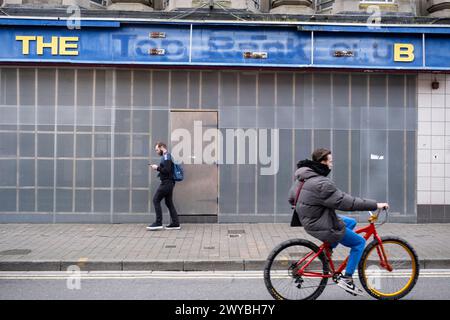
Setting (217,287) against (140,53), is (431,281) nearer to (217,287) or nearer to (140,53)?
(217,287)

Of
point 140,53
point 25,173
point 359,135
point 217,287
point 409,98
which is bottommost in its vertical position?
point 217,287

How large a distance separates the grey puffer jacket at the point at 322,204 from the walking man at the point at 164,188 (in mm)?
5274

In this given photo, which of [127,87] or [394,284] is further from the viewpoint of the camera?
[127,87]

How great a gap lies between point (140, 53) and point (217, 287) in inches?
250

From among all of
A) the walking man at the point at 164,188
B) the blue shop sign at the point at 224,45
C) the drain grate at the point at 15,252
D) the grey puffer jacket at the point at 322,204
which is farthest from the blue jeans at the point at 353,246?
the blue shop sign at the point at 224,45

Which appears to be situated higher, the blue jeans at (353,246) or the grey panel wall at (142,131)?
the grey panel wall at (142,131)

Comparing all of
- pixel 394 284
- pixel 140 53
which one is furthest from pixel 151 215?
pixel 394 284

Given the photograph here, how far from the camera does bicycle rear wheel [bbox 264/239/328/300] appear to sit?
577 centimetres

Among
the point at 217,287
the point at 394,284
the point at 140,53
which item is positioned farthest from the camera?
the point at 140,53

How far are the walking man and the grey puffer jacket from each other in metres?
5.27

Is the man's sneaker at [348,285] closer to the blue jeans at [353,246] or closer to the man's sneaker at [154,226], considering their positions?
the blue jeans at [353,246]

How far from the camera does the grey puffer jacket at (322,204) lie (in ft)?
18.4

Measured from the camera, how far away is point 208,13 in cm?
1179

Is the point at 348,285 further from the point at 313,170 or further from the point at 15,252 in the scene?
the point at 15,252
